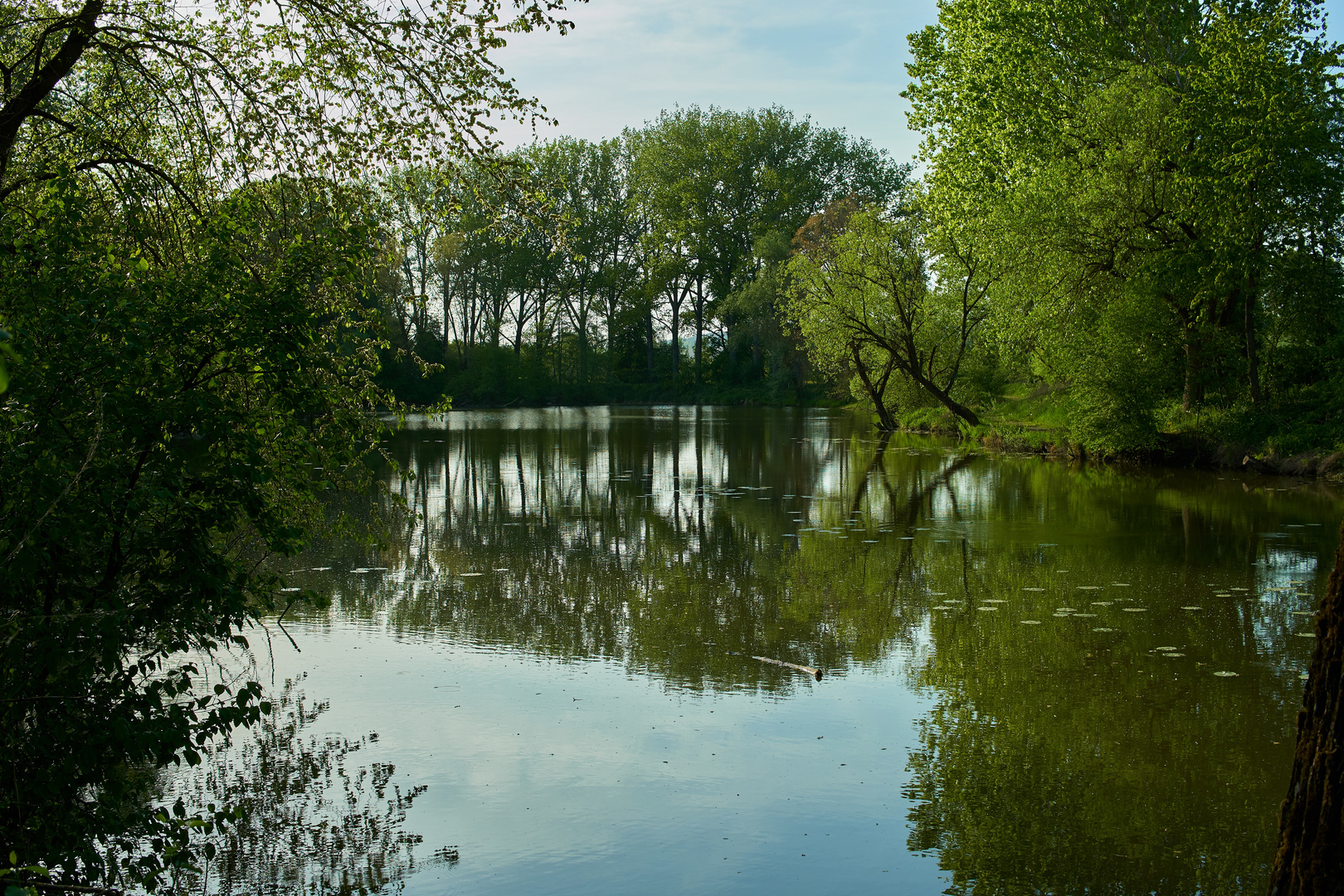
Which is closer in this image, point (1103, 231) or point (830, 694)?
point (830, 694)

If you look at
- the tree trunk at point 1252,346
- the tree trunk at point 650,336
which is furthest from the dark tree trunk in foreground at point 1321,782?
the tree trunk at point 650,336

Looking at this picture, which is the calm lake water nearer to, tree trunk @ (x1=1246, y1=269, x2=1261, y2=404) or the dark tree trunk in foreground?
the dark tree trunk in foreground

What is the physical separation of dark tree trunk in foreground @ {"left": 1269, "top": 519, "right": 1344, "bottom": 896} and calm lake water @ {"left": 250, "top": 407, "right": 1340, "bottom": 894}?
47.2 inches

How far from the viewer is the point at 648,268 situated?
71.0 m

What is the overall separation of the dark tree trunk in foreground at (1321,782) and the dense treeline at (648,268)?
183 feet

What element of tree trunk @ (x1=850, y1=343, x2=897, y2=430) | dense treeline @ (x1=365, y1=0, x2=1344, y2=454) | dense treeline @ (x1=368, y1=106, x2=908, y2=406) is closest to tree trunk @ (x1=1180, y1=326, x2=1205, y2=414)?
dense treeline @ (x1=365, y1=0, x2=1344, y2=454)

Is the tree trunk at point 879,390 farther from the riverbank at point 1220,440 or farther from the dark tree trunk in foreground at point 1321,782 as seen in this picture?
the dark tree trunk in foreground at point 1321,782

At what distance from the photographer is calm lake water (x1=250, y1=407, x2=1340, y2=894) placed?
14.6 ft

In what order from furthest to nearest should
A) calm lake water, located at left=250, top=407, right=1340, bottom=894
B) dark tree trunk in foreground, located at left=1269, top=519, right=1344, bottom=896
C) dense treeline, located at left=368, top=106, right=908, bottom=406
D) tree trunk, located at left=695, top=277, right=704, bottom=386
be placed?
tree trunk, located at left=695, top=277, right=704, bottom=386 < dense treeline, located at left=368, top=106, right=908, bottom=406 < calm lake water, located at left=250, top=407, right=1340, bottom=894 < dark tree trunk in foreground, located at left=1269, top=519, right=1344, bottom=896

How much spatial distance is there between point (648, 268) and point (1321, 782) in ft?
→ 228

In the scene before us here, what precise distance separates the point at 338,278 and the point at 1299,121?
18773 millimetres

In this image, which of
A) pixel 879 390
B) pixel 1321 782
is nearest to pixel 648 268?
pixel 879 390

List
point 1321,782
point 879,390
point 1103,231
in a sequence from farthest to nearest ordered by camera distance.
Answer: point 879,390 < point 1103,231 < point 1321,782

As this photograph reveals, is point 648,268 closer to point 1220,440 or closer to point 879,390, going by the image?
point 879,390
